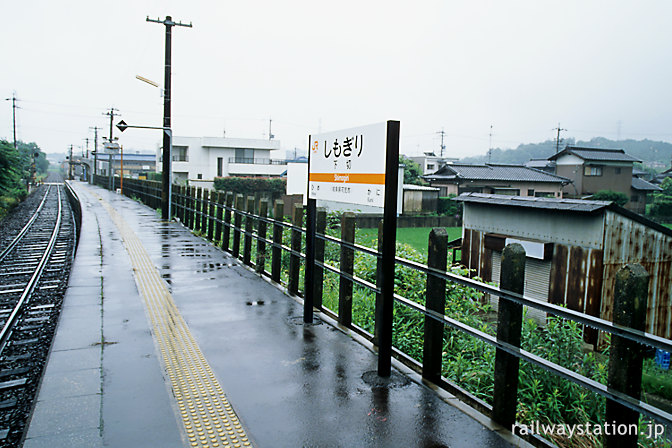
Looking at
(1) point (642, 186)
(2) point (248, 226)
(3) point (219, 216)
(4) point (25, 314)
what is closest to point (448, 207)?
(1) point (642, 186)

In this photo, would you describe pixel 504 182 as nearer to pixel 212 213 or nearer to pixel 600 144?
pixel 212 213

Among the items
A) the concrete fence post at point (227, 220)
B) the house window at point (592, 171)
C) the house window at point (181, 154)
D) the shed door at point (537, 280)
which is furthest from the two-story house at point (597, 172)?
the concrete fence post at point (227, 220)

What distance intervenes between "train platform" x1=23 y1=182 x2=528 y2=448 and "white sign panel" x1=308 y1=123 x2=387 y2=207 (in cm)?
142

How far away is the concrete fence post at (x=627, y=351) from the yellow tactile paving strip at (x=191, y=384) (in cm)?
204

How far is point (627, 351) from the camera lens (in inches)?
102

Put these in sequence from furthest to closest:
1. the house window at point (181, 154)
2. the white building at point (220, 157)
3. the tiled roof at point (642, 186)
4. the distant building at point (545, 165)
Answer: the house window at point (181, 154) < the white building at point (220, 157) < the distant building at point (545, 165) < the tiled roof at point (642, 186)

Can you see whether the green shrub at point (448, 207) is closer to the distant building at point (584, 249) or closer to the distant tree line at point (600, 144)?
the distant building at point (584, 249)

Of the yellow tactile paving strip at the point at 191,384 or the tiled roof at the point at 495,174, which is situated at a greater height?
the tiled roof at the point at 495,174

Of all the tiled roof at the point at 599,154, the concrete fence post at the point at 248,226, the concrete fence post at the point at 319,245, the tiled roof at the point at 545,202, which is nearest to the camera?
the concrete fence post at the point at 319,245

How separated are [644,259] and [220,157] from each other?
165 feet

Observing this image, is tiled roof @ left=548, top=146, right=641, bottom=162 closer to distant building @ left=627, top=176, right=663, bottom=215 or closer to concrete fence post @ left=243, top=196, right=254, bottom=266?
distant building @ left=627, top=176, right=663, bottom=215

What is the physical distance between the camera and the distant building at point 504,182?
41.5m

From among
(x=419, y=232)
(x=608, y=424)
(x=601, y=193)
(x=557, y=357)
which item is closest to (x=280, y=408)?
(x=608, y=424)

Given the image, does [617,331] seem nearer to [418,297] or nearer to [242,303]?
[242,303]
